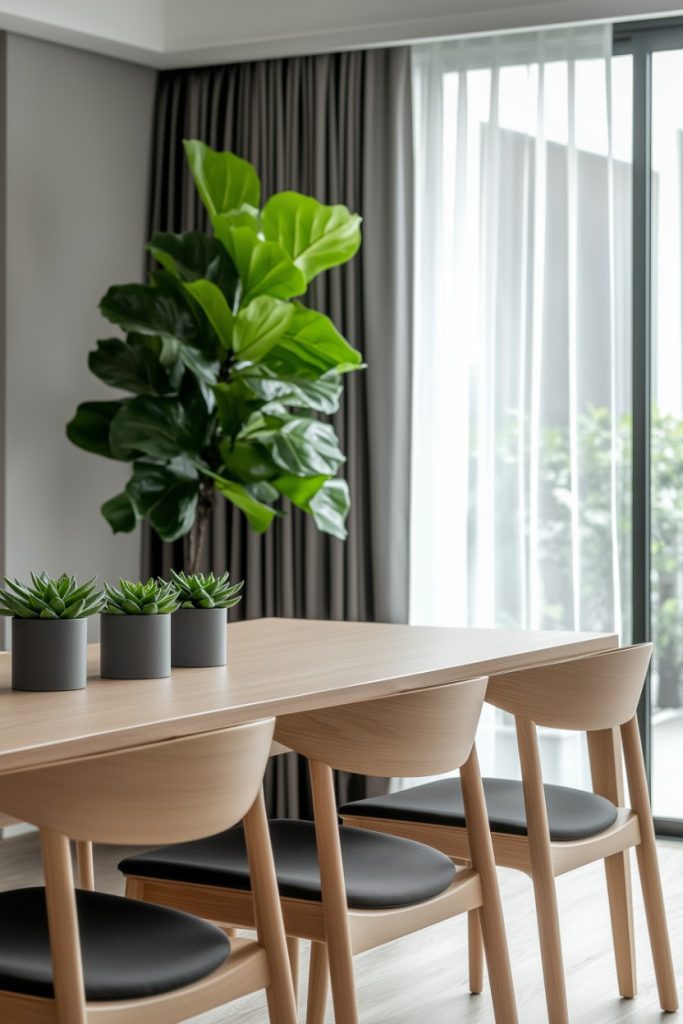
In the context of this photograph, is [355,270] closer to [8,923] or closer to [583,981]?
[583,981]

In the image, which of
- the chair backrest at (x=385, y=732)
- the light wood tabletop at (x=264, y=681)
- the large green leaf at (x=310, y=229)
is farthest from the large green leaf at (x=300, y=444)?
the chair backrest at (x=385, y=732)

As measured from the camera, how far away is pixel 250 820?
216 cm

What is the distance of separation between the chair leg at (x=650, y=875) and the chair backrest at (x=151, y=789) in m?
1.32

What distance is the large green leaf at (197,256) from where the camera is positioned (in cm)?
441

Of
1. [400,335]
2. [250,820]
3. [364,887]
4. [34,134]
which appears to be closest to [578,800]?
[364,887]

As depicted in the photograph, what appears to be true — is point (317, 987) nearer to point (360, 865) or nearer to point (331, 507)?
point (360, 865)

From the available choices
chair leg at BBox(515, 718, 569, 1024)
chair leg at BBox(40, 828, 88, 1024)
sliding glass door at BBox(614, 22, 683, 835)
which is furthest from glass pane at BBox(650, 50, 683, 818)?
chair leg at BBox(40, 828, 88, 1024)

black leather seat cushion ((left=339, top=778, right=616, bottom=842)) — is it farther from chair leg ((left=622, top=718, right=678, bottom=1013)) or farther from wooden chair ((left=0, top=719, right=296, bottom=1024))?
wooden chair ((left=0, top=719, right=296, bottom=1024))

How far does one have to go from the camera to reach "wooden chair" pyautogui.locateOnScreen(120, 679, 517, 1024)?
231 cm

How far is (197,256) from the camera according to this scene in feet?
14.5

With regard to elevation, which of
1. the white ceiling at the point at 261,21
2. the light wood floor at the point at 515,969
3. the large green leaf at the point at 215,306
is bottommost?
the light wood floor at the point at 515,969

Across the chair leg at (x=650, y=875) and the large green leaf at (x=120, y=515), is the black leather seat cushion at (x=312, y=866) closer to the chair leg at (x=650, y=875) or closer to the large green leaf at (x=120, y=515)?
the chair leg at (x=650, y=875)

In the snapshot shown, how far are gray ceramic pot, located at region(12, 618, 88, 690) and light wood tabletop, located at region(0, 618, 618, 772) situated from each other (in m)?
0.03

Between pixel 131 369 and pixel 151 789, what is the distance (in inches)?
107
